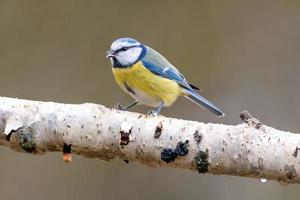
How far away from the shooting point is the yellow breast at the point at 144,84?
1596 mm

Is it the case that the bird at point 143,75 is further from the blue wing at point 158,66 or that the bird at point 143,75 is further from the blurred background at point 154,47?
the blurred background at point 154,47

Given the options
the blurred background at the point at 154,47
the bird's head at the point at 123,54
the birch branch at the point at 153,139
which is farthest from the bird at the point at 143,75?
the blurred background at the point at 154,47

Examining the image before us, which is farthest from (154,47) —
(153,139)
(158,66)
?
(153,139)

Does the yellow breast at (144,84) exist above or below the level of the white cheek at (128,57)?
below

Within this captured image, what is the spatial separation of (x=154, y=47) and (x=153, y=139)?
4.97ft

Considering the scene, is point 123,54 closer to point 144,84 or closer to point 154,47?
point 144,84

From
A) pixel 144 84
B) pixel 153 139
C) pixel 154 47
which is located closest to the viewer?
pixel 153 139

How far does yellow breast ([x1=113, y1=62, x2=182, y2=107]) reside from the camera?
1.60 metres

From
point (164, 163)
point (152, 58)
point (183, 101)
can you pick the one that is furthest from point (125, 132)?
point (183, 101)

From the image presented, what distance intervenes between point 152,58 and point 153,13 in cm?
114

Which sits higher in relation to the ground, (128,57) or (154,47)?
(154,47)

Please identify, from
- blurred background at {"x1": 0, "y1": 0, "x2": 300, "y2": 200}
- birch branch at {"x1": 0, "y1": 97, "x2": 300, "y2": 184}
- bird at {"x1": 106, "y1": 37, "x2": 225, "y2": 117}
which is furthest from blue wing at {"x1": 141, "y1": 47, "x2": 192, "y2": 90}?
blurred background at {"x1": 0, "y1": 0, "x2": 300, "y2": 200}

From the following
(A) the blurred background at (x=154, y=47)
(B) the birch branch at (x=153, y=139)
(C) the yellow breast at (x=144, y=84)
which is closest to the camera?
(B) the birch branch at (x=153, y=139)

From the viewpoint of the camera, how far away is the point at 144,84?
159cm
